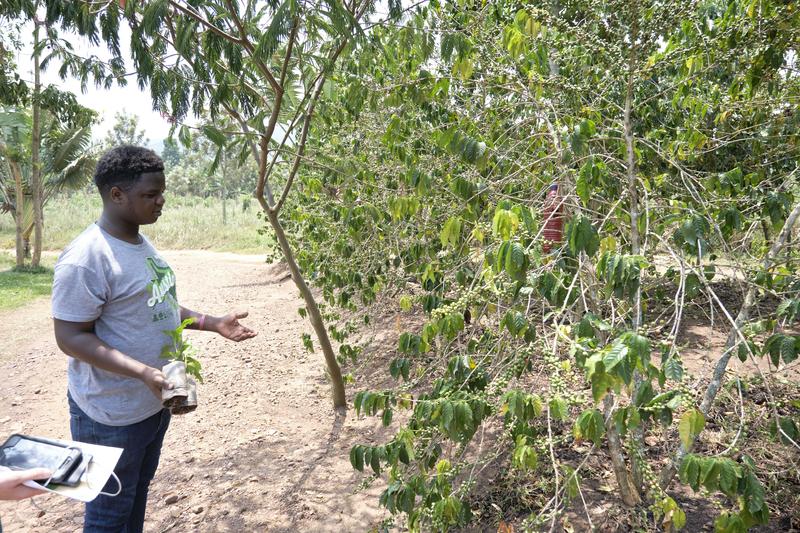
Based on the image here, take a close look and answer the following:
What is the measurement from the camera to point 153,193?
1933 millimetres

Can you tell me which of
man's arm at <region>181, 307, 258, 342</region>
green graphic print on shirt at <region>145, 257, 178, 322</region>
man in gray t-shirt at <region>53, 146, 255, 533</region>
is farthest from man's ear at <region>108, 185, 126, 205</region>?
man's arm at <region>181, 307, 258, 342</region>

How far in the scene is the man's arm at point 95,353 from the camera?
172cm

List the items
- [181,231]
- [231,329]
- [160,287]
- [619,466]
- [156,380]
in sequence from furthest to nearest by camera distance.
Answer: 1. [181,231]
2. [619,466]
3. [231,329]
4. [160,287]
5. [156,380]

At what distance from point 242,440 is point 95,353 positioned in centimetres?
218

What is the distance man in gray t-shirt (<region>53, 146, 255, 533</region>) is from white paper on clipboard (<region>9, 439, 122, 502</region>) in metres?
0.25

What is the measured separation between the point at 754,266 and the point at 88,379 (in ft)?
7.89

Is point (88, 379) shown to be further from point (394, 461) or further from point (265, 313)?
point (265, 313)

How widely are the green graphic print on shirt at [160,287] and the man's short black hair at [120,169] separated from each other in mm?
286

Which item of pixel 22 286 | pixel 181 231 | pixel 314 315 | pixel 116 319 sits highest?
pixel 116 319

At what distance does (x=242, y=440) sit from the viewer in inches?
146

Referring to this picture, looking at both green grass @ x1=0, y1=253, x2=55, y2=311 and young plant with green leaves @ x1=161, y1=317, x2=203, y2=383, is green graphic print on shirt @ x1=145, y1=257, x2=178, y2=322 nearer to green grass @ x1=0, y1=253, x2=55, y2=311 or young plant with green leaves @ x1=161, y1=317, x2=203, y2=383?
young plant with green leaves @ x1=161, y1=317, x2=203, y2=383

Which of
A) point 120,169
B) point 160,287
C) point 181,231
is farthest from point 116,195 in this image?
point 181,231

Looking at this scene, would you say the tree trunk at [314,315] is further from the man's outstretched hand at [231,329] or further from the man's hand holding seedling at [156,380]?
the man's hand holding seedling at [156,380]

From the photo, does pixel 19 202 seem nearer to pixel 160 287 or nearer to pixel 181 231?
pixel 181 231
